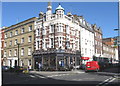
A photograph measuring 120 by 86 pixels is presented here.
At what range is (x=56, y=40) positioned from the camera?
37969 millimetres

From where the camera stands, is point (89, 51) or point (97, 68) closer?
point (97, 68)

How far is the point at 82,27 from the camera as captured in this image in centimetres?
4700

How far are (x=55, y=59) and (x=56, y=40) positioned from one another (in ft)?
12.4

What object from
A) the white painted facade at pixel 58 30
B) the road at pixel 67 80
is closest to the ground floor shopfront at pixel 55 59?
the white painted facade at pixel 58 30

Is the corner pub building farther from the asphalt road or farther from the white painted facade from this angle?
the asphalt road

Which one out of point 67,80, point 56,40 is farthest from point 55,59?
point 67,80

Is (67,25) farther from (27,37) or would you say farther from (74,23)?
(27,37)

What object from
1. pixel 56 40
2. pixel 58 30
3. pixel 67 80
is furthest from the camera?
pixel 58 30

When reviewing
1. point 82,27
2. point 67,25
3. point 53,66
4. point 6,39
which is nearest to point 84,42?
point 82,27

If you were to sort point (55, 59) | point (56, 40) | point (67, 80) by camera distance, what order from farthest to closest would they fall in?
point (56, 40)
point (55, 59)
point (67, 80)

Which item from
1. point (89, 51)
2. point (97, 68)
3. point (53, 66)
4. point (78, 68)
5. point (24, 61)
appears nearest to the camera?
point (97, 68)

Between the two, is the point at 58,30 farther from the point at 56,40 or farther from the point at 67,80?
the point at 67,80

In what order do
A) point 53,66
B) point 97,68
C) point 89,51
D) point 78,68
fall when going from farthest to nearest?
point 89,51
point 78,68
point 53,66
point 97,68

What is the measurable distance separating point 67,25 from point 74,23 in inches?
154
